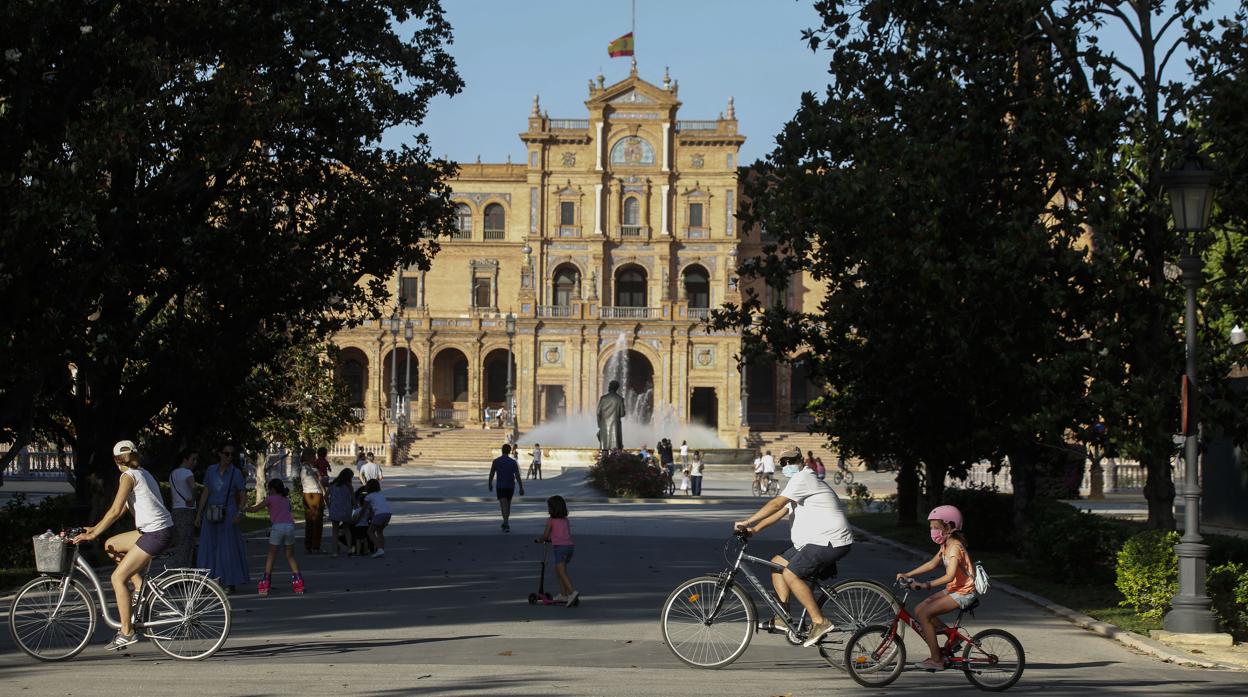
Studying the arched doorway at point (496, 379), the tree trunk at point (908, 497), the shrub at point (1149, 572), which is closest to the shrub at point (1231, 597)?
the shrub at point (1149, 572)

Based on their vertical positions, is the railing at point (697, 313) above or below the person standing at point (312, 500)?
above

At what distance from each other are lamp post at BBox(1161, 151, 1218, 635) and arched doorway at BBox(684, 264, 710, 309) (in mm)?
64591

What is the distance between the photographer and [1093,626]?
13.5m

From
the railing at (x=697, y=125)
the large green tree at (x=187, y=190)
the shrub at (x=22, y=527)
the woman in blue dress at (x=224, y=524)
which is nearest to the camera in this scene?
the woman in blue dress at (x=224, y=524)

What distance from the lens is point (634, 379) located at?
77.7 meters

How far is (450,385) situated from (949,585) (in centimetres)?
7152

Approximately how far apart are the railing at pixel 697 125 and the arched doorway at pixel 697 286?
7132 mm

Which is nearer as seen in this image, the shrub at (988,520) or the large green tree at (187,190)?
the large green tree at (187,190)

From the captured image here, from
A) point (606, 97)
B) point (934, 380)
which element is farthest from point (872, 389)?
point (606, 97)

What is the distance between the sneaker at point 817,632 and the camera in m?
10.3

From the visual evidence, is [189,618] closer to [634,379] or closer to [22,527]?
[22,527]

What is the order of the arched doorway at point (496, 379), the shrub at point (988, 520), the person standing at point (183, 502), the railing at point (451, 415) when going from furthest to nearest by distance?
the arched doorway at point (496, 379) < the railing at point (451, 415) < the shrub at point (988, 520) < the person standing at point (183, 502)

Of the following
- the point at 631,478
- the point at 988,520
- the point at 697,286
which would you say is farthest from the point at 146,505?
the point at 697,286

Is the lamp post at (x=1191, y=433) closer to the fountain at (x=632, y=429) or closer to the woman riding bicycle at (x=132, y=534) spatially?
the woman riding bicycle at (x=132, y=534)
